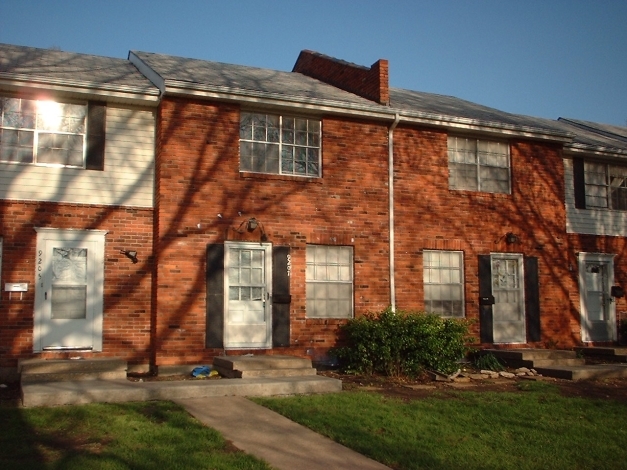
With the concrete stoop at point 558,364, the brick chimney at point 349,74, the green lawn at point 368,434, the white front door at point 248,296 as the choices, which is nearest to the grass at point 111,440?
the green lawn at point 368,434

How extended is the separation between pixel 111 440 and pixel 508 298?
10.6 meters

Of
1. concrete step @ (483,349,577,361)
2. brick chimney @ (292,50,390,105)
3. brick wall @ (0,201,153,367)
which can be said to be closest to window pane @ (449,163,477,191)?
brick chimney @ (292,50,390,105)

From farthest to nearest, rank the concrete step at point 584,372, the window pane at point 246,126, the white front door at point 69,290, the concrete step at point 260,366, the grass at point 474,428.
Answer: the window pane at point 246,126 → the concrete step at point 584,372 → the white front door at point 69,290 → the concrete step at point 260,366 → the grass at point 474,428

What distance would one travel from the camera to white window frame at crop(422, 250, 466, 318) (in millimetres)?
14695

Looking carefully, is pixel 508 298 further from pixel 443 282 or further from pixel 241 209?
pixel 241 209

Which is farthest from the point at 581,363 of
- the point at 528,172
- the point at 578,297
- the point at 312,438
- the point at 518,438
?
the point at 312,438

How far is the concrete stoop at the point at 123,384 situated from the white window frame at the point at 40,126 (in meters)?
3.55

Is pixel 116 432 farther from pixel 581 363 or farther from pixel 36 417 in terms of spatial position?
pixel 581 363

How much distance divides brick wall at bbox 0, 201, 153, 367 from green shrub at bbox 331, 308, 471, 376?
12.6ft

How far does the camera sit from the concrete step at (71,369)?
10617 mm

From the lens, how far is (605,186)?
1764cm

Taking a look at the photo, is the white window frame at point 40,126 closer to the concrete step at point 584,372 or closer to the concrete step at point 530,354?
the concrete step at point 530,354

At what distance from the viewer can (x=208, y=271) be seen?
1258 cm

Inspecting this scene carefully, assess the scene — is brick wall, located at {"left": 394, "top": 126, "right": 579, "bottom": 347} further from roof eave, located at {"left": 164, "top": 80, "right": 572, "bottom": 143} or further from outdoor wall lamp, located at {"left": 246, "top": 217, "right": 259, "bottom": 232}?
outdoor wall lamp, located at {"left": 246, "top": 217, "right": 259, "bottom": 232}
